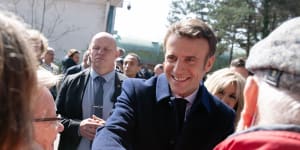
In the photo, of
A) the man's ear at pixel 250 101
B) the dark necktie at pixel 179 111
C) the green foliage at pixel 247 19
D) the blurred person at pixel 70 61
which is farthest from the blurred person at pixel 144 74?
the green foliage at pixel 247 19

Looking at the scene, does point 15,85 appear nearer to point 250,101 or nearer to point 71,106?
point 250,101

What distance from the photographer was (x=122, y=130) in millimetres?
2516

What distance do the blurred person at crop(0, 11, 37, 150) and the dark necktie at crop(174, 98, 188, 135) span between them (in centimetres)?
145

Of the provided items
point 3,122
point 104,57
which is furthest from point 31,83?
point 104,57

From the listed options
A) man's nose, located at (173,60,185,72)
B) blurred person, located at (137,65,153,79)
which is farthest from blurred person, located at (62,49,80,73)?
man's nose, located at (173,60,185,72)

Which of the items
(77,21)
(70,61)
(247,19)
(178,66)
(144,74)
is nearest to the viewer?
(178,66)

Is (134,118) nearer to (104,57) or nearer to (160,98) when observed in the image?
(160,98)

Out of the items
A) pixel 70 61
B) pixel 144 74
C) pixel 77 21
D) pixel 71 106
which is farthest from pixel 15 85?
pixel 77 21

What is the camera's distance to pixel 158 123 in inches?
103

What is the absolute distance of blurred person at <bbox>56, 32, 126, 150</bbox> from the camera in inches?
170

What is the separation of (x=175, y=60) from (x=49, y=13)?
79.0 ft

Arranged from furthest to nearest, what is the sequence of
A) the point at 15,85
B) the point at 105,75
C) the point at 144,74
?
the point at 144,74 < the point at 105,75 < the point at 15,85

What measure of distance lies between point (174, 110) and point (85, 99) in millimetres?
1978

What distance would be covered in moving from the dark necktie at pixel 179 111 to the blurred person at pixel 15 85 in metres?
1.45
